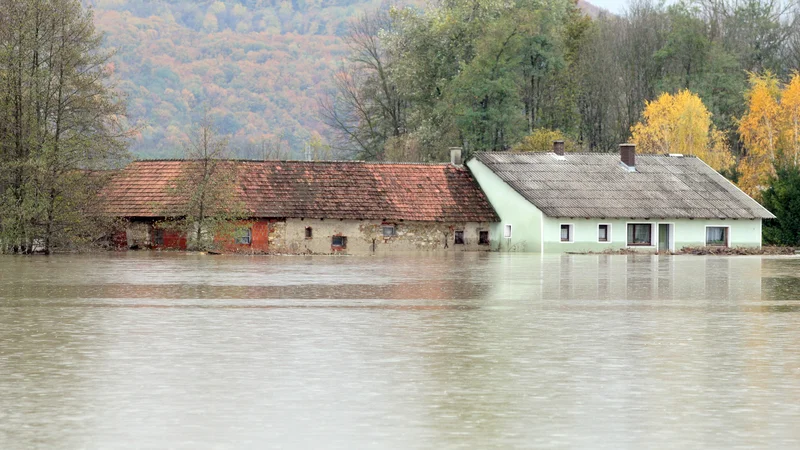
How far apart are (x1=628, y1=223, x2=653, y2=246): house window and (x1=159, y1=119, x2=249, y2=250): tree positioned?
1835 centimetres

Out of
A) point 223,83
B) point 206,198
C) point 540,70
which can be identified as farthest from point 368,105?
point 223,83

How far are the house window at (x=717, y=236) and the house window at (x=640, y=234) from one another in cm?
311

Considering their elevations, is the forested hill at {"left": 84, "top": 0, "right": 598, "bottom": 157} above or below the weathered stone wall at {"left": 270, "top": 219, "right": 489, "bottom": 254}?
above

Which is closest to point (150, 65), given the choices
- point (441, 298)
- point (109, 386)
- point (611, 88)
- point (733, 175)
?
point (611, 88)

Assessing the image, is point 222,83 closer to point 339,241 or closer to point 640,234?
point 339,241

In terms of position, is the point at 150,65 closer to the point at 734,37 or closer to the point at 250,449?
the point at 734,37

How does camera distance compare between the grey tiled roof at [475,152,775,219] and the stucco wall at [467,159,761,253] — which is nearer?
the stucco wall at [467,159,761,253]

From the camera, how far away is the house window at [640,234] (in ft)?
202

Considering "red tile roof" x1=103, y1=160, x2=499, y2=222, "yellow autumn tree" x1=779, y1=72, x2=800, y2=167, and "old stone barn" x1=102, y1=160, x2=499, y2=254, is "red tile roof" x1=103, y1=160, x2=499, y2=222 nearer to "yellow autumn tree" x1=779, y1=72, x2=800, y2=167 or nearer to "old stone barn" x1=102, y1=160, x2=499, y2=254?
"old stone barn" x1=102, y1=160, x2=499, y2=254

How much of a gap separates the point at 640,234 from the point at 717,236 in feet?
13.6

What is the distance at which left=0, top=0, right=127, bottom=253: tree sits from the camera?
165 feet

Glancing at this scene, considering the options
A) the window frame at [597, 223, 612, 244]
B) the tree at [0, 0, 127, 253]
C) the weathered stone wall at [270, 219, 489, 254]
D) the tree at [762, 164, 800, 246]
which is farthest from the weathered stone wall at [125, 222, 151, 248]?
the tree at [762, 164, 800, 246]

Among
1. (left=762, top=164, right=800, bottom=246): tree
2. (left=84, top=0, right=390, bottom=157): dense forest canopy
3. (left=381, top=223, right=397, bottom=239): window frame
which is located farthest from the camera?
(left=84, top=0, right=390, bottom=157): dense forest canopy

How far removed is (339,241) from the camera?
197 feet
